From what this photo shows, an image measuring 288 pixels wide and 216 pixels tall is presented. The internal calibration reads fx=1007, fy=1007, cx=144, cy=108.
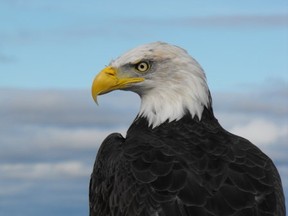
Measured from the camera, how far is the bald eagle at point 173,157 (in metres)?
13.3

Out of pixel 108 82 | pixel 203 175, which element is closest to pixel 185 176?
pixel 203 175

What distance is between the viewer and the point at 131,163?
45.2ft

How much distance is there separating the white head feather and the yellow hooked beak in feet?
0.86

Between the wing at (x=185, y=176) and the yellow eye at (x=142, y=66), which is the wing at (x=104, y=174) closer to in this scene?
the wing at (x=185, y=176)

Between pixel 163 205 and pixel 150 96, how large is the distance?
2779mm

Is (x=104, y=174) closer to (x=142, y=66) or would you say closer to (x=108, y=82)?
(x=108, y=82)

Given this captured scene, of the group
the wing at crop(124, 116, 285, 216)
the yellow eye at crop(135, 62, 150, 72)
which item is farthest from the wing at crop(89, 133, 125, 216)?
the yellow eye at crop(135, 62, 150, 72)

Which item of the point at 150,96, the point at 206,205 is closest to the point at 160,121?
the point at 150,96

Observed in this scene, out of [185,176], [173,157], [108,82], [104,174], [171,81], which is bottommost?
[185,176]

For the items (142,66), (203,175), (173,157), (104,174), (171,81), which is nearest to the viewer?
(203,175)

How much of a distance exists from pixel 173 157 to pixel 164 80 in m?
1.96

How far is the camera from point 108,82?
51.0ft

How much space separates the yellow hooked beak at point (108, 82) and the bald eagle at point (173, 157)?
0.6 inches

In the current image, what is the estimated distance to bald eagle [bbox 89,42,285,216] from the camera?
13258mm
